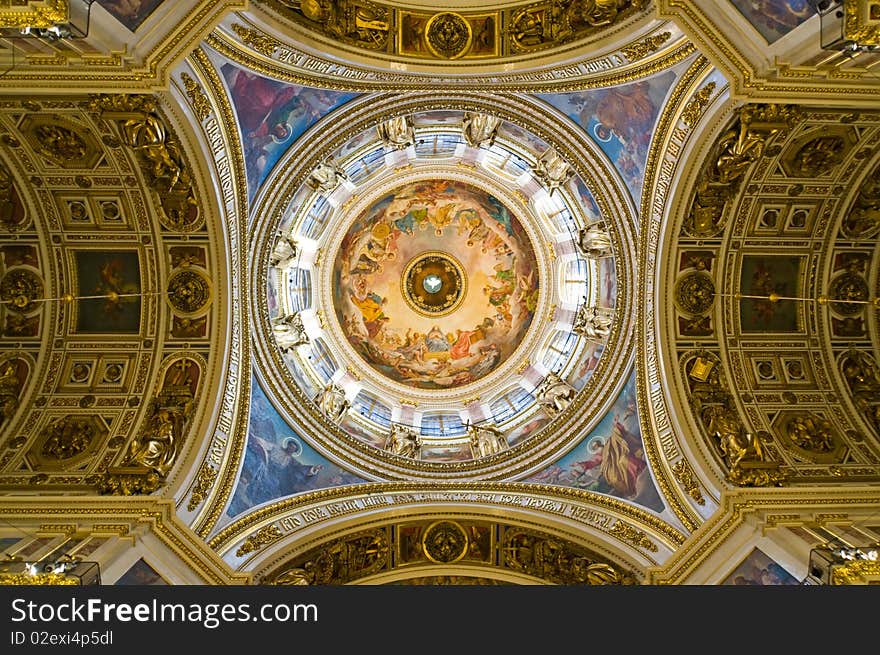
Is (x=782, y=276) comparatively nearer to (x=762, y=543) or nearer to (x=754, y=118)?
→ (x=754, y=118)

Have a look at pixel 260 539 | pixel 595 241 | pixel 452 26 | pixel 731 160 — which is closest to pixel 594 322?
pixel 595 241

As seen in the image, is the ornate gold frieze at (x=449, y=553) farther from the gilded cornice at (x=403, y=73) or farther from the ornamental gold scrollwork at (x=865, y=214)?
the gilded cornice at (x=403, y=73)

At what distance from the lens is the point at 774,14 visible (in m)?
11.0

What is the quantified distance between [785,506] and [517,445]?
7.83m

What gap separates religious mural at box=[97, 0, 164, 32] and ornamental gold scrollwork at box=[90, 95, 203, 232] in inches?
52.0

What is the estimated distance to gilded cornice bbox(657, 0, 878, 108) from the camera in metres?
11.4

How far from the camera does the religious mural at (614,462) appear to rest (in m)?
16.8

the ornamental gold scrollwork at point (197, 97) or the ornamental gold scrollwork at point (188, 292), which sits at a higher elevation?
the ornamental gold scrollwork at point (197, 97)

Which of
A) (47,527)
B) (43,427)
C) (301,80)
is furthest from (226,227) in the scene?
(47,527)

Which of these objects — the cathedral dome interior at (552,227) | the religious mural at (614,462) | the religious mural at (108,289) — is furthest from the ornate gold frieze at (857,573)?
the religious mural at (108,289)

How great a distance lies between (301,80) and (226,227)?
152 inches

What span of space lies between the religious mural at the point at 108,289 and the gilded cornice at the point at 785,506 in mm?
14025

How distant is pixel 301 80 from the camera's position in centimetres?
1504

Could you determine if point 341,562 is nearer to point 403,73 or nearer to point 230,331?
point 230,331
